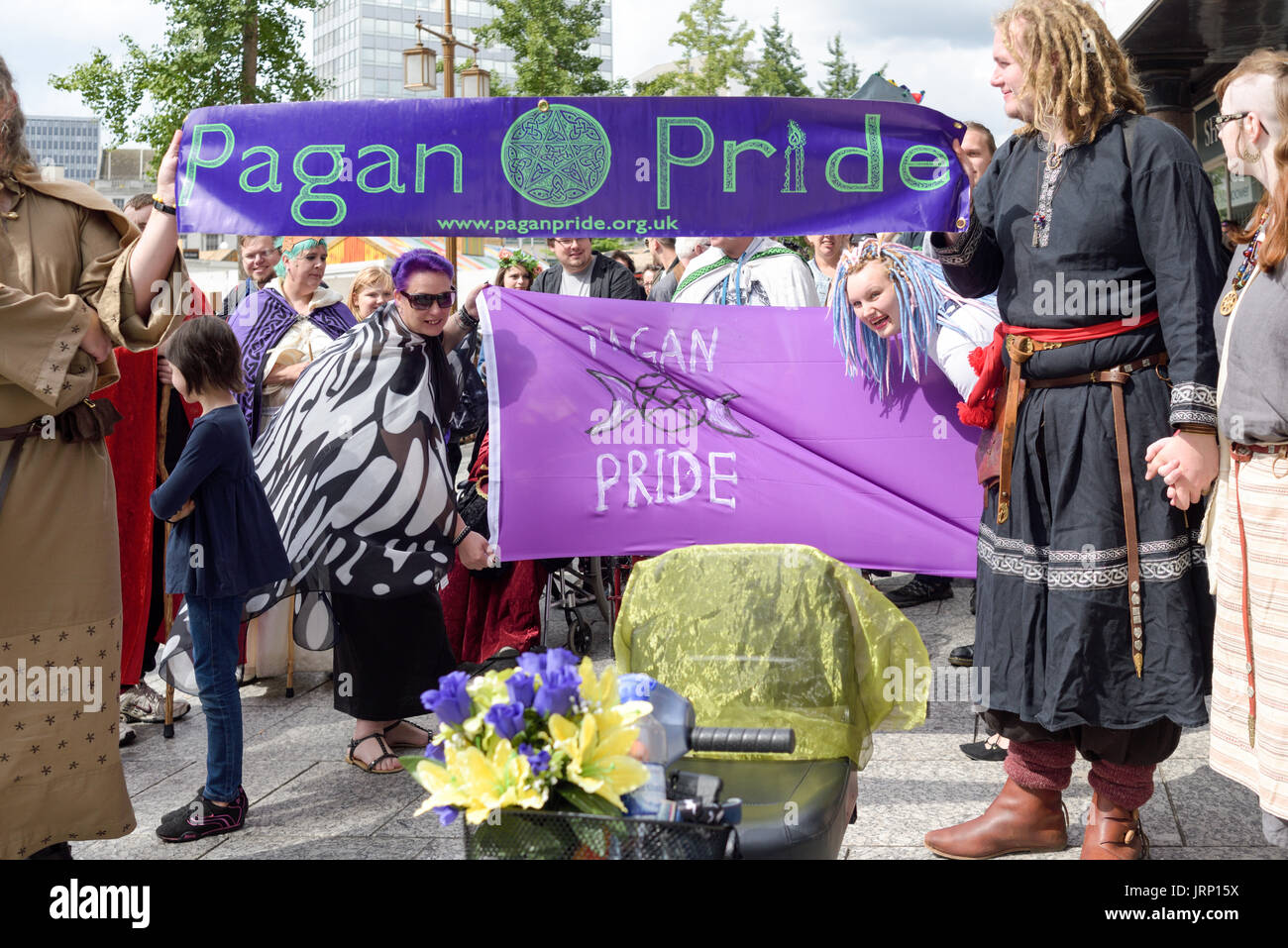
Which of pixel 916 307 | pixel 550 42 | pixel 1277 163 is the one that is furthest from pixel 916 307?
pixel 550 42

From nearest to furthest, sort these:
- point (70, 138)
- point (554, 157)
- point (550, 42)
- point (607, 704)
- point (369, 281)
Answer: point (607, 704), point (554, 157), point (369, 281), point (550, 42), point (70, 138)

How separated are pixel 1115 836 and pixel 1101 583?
0.70 meters

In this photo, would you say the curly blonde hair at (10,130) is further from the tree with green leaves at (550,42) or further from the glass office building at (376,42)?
the glass office building at (376,42)

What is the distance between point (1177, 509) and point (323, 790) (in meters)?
2.97

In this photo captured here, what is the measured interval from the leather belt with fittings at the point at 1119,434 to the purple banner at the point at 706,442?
1.25 metres

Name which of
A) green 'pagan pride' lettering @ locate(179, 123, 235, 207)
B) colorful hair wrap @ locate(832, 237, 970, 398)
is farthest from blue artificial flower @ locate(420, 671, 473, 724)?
green 'pagan pride' lettering @ locate(179, 123, 235, 207)

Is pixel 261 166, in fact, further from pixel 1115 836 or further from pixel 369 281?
pixel 1115 836

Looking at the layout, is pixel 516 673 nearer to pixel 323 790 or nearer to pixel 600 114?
pixel 323 790

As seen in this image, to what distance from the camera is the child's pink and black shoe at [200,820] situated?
3.91 meters

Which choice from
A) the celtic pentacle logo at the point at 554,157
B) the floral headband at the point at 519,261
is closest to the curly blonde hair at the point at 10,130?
the celtic pentacle logo at the point at 554,157

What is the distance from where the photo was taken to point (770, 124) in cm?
449

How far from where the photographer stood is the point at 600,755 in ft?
6.24

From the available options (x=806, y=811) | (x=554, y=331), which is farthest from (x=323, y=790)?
(x=806, y=811)

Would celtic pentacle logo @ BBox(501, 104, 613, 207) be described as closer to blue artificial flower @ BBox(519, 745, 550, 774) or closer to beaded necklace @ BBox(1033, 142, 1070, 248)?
beaded necklace @ BBox(1033, 142, 1070, 248)
